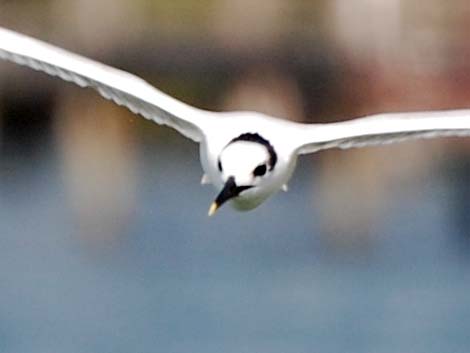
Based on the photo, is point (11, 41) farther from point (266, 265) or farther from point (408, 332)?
point (266, 265)

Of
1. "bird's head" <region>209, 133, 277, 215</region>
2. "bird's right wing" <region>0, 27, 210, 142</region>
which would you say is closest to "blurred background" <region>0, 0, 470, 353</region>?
"bird's right wing" <region>0, 27, 210, 142</region>

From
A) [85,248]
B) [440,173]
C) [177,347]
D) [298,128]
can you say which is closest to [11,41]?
[298,128]

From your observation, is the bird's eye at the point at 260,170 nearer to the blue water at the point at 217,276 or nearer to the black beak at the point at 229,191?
the black beak at the point at 229,191

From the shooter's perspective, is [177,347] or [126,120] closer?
[177,347]

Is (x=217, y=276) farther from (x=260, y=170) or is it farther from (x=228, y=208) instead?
(x=260, y=170)

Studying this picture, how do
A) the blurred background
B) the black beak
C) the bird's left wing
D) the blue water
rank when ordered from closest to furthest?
the black beak → the bird's left wing → the blue water → the blurred background

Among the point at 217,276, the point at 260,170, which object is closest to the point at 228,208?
the point at 217,276

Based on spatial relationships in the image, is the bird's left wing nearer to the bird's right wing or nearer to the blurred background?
the bird's right wing
